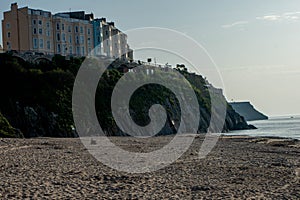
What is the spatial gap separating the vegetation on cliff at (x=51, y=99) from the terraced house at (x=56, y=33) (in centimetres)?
716

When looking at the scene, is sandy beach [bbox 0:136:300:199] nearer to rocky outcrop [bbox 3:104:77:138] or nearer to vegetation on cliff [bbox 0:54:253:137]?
vegetation on cliff [bbox 0:54:253:137]

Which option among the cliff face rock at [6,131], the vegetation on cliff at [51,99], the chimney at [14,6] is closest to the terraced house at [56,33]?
the chimney at [14,6]

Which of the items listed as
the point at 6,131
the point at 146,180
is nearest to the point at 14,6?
the point at 6,131

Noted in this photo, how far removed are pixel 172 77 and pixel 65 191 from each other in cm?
8140

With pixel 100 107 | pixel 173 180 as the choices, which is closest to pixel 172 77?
pixel 100 107

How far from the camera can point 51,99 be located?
53.4 m

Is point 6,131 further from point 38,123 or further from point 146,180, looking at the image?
point 146,180

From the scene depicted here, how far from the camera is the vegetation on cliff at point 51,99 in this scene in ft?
161

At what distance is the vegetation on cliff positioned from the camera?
49.2 metres

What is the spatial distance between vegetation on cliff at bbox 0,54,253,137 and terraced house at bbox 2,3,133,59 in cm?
716

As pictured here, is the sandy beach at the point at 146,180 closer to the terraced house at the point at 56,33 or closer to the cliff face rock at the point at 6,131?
the cliff face rock at the point at 6,131

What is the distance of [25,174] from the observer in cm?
1767

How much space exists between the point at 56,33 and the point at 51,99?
31821mm

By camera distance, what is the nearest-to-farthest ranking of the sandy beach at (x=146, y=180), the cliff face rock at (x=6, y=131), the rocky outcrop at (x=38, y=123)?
the sandy beach at (x=146, y=180)
the cliff face rock at (x=6, y=131)
the rocky outcrop at (x=38, y=123)
